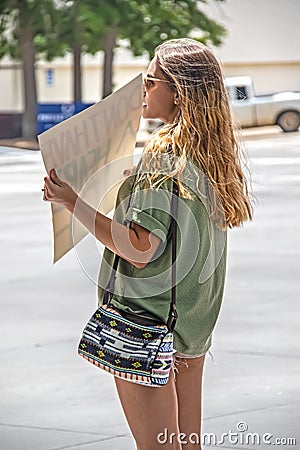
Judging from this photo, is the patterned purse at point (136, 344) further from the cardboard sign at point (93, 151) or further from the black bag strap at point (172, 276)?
the cardboard sign at point (93, 151)

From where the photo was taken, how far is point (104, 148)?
9.25 feet

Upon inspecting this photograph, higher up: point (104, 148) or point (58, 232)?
point (104, 148)

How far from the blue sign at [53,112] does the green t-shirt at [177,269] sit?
31064 mm

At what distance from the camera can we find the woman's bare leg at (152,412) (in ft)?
9.05

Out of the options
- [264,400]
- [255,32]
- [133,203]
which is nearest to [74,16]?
[255,32]

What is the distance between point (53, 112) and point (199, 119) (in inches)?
1280

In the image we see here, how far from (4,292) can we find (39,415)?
3.28 m

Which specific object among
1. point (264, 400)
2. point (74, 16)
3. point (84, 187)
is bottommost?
point (74, 16)

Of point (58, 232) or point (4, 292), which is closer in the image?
point (58, 232)

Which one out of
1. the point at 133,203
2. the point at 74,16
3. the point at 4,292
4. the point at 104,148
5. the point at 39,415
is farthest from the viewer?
the point at 74,16

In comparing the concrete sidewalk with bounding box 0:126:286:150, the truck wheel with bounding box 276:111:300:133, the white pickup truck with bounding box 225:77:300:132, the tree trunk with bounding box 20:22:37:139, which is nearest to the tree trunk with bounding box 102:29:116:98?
the concrete sidewalk with bounding box 0:126:286:150

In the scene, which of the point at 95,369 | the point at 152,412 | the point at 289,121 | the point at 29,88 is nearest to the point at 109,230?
the point at 152,412

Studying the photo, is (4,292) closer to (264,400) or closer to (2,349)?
(2,349)

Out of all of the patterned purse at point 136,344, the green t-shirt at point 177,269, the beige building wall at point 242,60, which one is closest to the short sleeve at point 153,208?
the green t-shirt at point 177,269
